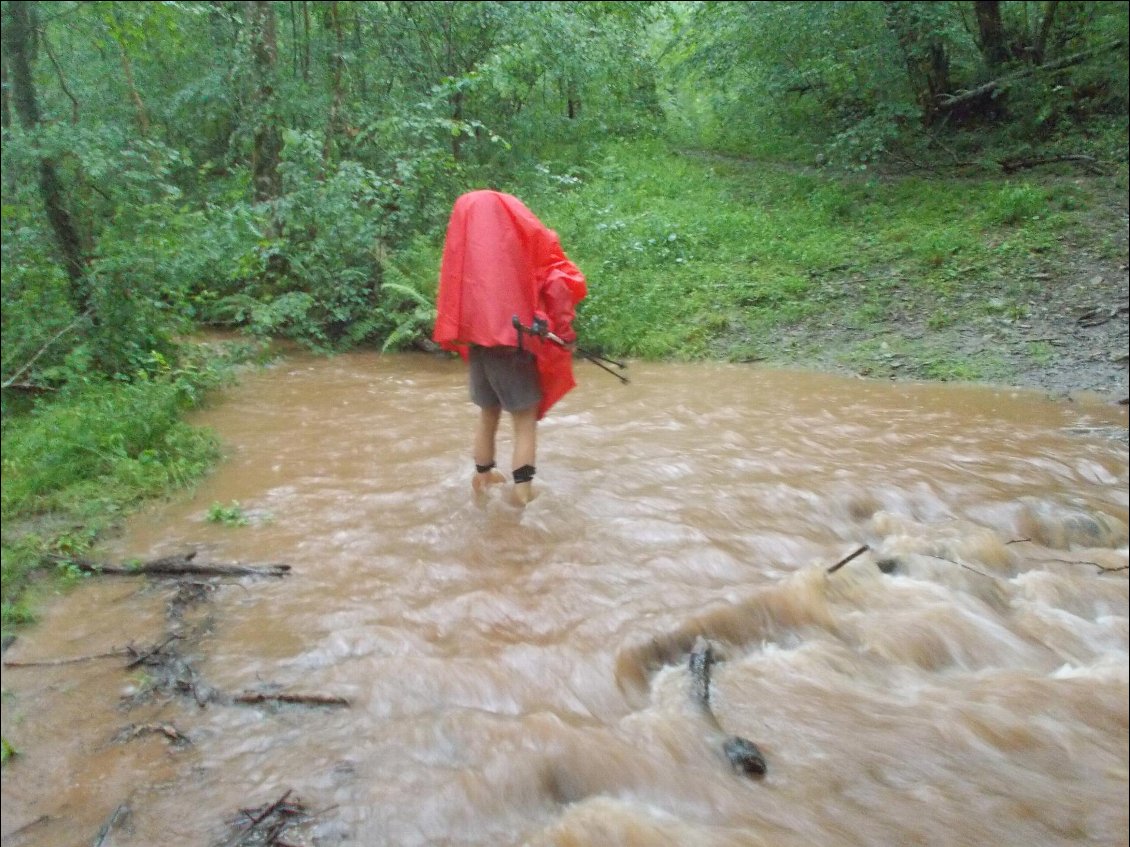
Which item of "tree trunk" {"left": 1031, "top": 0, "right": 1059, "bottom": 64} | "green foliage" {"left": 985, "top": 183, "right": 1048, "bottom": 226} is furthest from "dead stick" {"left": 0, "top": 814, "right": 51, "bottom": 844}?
"tree trunk" {"left": 1031, "top": 0, "right": 1059, "bottom": 64}

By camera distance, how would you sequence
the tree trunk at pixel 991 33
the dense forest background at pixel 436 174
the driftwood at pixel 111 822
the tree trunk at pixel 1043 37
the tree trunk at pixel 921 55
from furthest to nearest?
the tree trunk at pixel 991 33 → the tree trunk at pixel 1043 37 → the tree trunk at pixel 921 55 → the dense forest background at pixel 436 174 → the driftwood at pixel 111 822

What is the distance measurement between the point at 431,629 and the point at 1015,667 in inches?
106

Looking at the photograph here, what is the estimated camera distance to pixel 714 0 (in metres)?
15.3

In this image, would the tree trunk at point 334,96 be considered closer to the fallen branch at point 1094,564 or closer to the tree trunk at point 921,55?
the tree trunk at point 921,55

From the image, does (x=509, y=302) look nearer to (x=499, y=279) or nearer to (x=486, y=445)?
(x=499, y=279)

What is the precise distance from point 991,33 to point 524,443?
1369 centimetres

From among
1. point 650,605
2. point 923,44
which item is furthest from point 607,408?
point 923,44

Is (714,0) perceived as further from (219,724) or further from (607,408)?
(219,724)

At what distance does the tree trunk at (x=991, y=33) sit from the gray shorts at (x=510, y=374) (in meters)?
13.5

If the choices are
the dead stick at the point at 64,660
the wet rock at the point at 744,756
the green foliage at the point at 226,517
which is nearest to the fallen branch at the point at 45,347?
the green foliage at the point at 226,517

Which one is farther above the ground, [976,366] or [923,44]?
[923,44]

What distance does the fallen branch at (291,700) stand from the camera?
3.15 m

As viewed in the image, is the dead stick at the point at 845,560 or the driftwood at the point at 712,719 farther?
the dead stick at the point at 845,560

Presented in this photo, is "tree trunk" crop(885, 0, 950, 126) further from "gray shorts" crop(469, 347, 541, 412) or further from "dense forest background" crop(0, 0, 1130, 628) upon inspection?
"gray shorts" crop(469, 347, 541, 412)
